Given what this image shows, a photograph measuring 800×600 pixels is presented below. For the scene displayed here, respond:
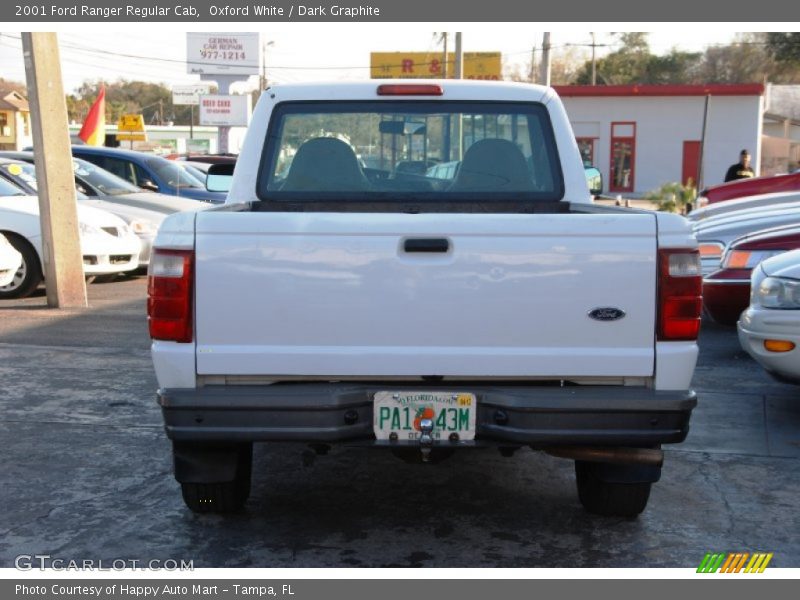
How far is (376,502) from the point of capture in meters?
5.25

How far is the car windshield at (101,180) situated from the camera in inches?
586

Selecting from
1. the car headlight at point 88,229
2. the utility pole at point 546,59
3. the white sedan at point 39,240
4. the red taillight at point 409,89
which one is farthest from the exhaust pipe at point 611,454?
the utility pole at point 546,59

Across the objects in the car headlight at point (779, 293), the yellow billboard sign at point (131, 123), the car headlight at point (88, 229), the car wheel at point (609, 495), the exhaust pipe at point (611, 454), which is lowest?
the yellow billboard sign at point (131, 123)

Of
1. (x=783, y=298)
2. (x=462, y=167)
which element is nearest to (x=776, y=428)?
(x=783, y=298)

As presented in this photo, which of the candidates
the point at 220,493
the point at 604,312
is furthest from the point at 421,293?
the point at 220,493

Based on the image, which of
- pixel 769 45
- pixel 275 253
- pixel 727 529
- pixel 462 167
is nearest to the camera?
pixel 275 253

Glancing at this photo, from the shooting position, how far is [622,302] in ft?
13.6

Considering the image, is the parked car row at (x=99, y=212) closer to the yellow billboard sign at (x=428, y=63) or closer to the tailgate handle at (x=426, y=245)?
the tailgate handle at (x=426, y=245)

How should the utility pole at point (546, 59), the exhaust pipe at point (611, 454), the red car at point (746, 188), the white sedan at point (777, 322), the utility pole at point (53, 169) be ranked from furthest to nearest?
the utility pole at point (546, 59)
the red car at point (746, 188)
the utility pole at point (53, 169)
the white sedan at point (777, 322)
the exhaust pipe at point (611, 454)

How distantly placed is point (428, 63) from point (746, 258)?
199 ft

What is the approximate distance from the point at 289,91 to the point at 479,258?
2175 millimetres

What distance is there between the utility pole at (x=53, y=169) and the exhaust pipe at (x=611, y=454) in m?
7.63

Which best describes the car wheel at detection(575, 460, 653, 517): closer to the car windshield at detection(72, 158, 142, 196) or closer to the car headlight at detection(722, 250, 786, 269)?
the car headlight at detection(722, 250, 786, 269)
